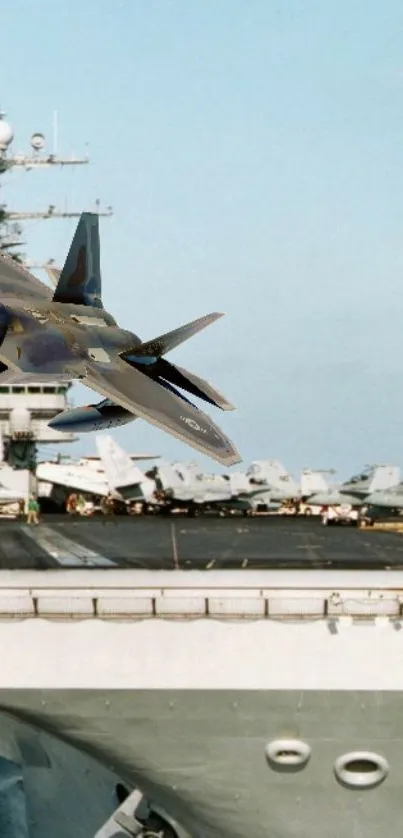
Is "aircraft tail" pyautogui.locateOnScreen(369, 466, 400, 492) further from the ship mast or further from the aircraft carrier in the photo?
the aircraft carrier

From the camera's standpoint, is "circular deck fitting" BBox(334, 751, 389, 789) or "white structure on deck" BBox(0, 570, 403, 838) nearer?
"white structure on deck" BBox(0, 570, 403, 838)

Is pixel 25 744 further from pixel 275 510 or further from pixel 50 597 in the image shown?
pixel 275 510

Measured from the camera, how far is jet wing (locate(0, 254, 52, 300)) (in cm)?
1766

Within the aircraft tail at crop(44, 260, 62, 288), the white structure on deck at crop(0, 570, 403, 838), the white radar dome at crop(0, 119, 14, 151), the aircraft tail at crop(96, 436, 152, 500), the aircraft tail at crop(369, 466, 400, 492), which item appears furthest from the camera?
the aircraft tail at crop(369, 466, 400, 492)

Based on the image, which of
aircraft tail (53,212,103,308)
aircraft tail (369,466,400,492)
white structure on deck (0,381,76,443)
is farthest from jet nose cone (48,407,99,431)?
aircraft tail (369,466,400,492)

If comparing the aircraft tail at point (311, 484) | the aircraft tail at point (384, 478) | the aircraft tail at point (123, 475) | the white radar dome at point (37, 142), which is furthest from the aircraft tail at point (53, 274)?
the aircraft tail at point (311, 484)

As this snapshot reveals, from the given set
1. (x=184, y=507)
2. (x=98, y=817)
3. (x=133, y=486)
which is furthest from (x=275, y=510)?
(x=98, y=817)

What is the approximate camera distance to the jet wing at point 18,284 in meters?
17.7

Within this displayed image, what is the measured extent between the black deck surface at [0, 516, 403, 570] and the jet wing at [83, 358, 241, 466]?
→ 7.67 meters

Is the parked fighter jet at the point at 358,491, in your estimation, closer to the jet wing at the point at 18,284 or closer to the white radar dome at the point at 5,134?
the white radar dome at the point at 5,134

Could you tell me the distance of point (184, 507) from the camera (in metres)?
61.1

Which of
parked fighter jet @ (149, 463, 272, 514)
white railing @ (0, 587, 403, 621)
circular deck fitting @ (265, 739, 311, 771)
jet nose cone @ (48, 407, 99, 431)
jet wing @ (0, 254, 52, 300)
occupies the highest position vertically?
jet wing @ (0, 254, 52, 300)

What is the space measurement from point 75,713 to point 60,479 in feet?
151

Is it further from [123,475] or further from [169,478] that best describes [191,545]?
[169,478]
